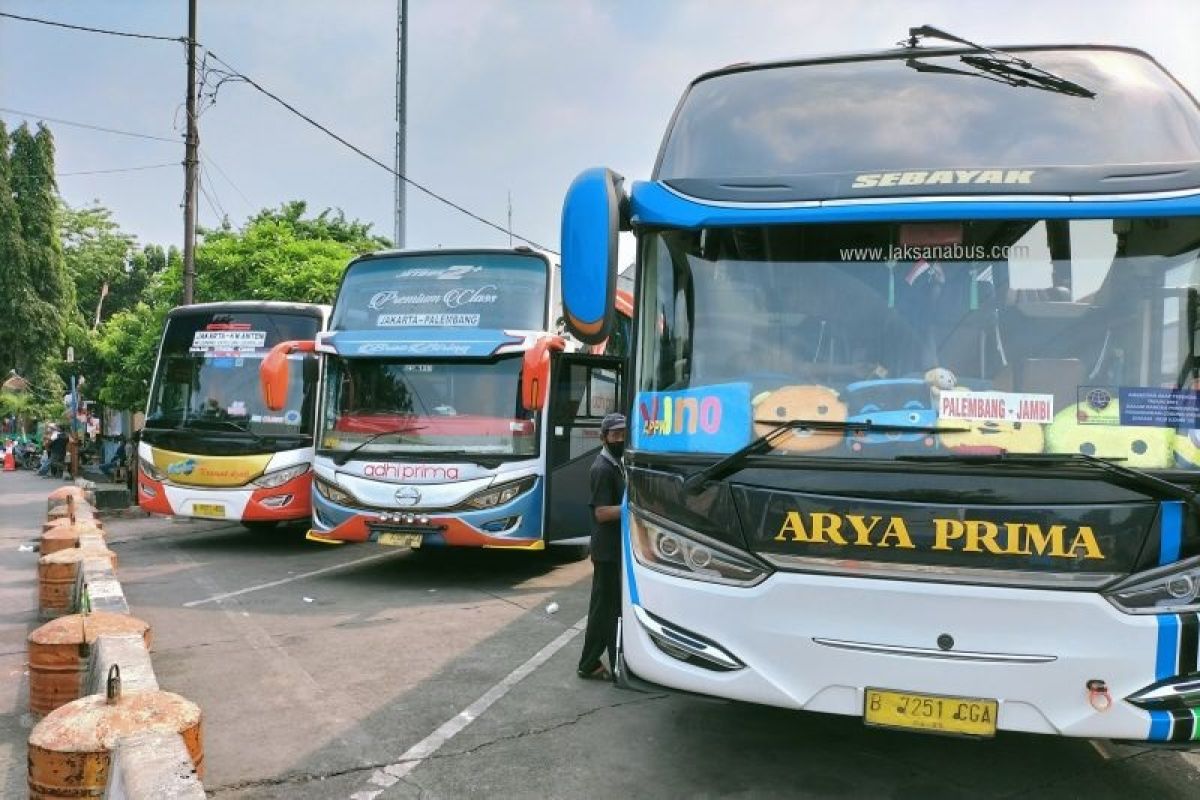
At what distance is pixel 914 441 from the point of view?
3439 millimetres

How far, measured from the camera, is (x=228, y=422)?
11.2 metres

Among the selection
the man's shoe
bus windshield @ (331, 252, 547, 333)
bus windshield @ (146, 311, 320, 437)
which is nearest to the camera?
the man's shoe

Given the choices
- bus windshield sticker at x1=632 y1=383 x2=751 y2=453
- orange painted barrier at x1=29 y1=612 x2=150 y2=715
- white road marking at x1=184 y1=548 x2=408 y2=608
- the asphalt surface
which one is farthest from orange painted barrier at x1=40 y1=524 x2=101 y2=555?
bus windshield sticker at x1=632 y1=383 x2=751 y2=453

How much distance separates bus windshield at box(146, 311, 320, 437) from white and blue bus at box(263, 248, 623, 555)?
1846 mm

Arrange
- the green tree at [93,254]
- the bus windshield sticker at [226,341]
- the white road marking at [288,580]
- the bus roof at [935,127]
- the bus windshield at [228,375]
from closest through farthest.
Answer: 1. the bus roof at [935,127]
2. the white road marking at [288,580]
3. the bus windshield at [228,375]
4. the bus windshield sticker at [226,341]
5. the green tree at [93,254]

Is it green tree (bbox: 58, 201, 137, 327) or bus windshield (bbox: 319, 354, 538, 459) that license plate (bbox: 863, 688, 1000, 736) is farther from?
green tree (bbox: 58, 201, 137, 327)

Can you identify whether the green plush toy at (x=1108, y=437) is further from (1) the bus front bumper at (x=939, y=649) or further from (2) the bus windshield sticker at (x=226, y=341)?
(2) the bus windshield sticker at (x=226, y=341)

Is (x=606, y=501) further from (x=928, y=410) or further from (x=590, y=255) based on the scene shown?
(x=928, y=410)

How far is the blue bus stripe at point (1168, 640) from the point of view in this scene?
3.15 meters

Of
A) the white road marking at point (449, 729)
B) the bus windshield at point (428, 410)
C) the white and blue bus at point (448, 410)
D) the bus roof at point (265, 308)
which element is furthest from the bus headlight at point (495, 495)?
the bus roof at point (265, 308)

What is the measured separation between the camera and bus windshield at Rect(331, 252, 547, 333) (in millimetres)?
8984

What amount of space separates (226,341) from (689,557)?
938 centimetres

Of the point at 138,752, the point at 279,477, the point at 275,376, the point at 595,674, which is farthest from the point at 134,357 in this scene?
the point at 138,752

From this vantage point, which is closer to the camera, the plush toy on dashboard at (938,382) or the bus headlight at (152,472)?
the plush toy on dashboard at (938,382)
